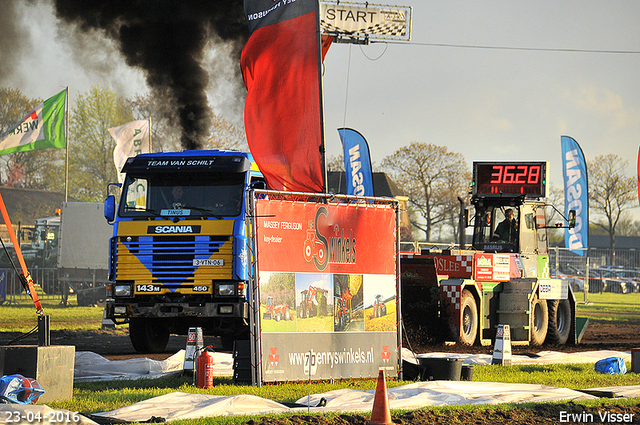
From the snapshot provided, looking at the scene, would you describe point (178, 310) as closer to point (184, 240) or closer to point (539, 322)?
point (184, 240)

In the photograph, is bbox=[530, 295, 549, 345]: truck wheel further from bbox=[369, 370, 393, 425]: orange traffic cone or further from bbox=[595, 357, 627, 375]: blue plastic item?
bbox=[369, 370, 393, 425]: orange traffic cone

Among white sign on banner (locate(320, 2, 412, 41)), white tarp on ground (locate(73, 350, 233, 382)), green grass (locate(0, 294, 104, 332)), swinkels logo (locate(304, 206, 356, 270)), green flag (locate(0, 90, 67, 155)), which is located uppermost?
white sign on banner (locate(320, 2, 412, 41))

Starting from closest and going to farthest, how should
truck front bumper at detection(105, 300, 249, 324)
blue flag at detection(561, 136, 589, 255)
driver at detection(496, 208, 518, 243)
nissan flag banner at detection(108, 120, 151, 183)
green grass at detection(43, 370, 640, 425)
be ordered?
green grass at detection(43, 370, 640, 425), truck front bumper at detection(105, 300, 249, 324), driver at detection(496, 208, 518, 243), nissan flag banner at detection(108, 120, 151, 183), blue flag at detection(561, 136, 589, 255)

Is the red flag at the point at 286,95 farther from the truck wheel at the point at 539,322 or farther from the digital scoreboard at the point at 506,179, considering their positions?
Result: the truck wheel at the point at 539,322

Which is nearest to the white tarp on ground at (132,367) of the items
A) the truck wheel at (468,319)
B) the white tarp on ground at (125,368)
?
the white tarp on ground at (125,368)

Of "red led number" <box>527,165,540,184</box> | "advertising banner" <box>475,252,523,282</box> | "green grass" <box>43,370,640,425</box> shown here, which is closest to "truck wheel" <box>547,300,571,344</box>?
"advertising banner" <box>475,252,523,282</box>

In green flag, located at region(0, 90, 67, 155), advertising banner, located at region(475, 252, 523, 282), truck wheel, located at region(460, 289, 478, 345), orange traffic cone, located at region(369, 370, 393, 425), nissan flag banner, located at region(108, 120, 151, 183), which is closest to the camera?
orange traffic cone, located at region(369, 370, 393, 425)

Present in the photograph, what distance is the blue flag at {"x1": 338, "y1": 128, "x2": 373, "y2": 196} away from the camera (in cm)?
2861

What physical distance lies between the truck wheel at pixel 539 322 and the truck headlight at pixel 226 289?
8375 millimetres

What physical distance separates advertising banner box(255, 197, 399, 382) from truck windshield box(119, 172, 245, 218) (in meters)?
2.23

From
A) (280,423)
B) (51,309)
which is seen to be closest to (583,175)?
(51,309)

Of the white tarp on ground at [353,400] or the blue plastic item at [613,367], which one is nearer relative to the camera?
the white tarp on ground at [353,400]

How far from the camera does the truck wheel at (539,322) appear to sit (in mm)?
17812

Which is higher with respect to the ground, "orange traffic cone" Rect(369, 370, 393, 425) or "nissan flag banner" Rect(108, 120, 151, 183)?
"nissan flag banner" Rect(108, 120, 151, 183)
